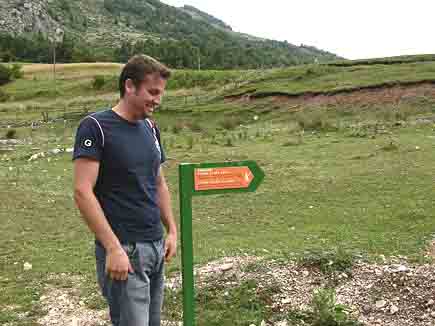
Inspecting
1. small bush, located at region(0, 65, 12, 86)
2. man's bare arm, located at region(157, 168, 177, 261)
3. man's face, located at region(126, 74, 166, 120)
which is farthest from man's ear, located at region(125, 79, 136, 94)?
small bush, located at region(0, 65, 12, 86)

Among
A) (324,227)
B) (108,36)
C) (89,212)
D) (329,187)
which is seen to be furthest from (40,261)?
(108,36)

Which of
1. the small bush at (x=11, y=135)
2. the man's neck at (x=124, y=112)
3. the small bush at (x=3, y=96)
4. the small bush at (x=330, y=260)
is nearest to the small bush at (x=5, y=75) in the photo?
the small bush at (x=3, y=96)

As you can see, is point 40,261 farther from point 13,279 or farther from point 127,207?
point 127,207

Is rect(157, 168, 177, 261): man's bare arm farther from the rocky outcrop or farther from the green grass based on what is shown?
the rocky outcrop

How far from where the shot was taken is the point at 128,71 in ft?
8.39

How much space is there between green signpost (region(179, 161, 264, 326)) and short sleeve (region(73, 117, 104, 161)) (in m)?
0.57

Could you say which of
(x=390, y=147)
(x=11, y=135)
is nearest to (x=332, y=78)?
(x=11, y=135)

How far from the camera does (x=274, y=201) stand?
839cm

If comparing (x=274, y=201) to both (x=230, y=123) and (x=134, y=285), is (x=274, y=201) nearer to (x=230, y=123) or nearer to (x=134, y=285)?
(x=134, y=285)

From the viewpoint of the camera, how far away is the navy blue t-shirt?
2.48 m

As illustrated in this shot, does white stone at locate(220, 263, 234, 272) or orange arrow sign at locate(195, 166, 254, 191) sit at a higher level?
orange arrow sign at locate(195, 166, 254, 191)

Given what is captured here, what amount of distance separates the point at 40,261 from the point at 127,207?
3.82m

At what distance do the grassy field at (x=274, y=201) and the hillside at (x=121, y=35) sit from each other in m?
57.0

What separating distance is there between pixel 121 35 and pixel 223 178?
121m
